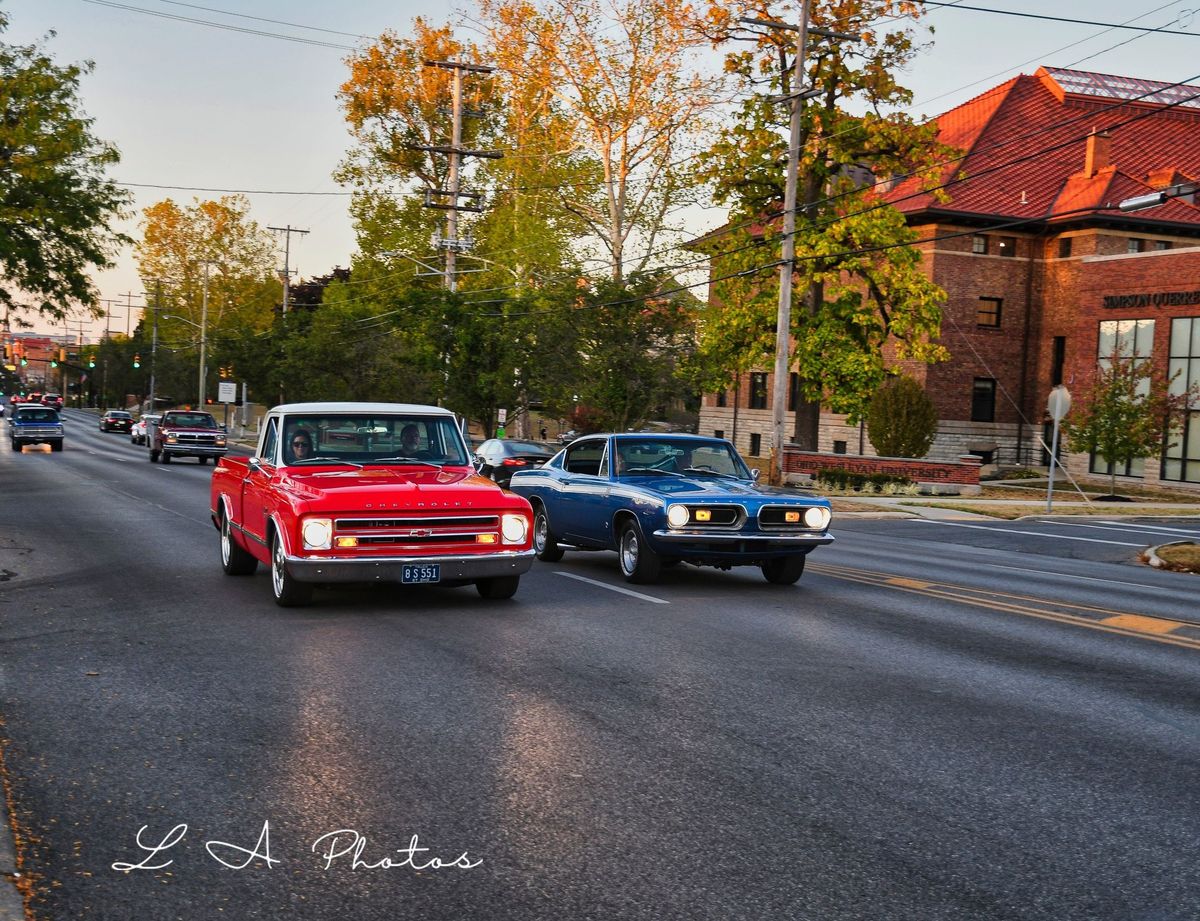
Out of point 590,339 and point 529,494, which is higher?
point 590,339

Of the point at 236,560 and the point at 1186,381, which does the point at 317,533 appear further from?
the point at 1186,381

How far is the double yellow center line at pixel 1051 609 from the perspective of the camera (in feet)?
35.8

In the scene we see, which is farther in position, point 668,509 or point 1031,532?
point 1031,532

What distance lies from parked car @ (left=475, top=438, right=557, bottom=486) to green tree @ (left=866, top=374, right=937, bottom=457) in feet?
67.1

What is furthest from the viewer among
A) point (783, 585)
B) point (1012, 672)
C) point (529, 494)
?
point (529, 494)

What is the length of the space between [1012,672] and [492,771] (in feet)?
14.4

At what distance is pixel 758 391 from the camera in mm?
64250

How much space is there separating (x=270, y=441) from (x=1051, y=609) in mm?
7750

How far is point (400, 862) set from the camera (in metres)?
4.66

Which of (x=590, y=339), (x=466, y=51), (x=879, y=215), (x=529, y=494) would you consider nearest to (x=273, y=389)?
(x=466, y=51)

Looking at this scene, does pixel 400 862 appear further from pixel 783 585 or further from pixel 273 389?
pixel 273 389

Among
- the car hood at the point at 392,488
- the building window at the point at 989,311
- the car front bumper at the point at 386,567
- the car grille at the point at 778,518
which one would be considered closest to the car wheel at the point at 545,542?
the car grille at the point at 778,518

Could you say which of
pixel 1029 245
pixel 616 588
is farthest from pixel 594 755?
pixel 1029 245

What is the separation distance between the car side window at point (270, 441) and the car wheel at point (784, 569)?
5.19 metres
